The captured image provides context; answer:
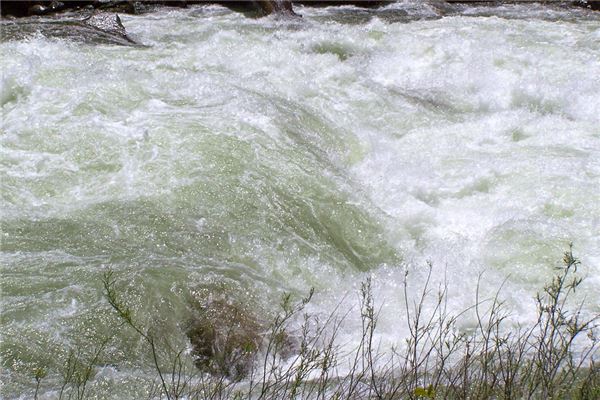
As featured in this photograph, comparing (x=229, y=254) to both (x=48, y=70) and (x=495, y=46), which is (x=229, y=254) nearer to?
(x=48, y=70)

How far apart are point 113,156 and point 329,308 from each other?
196 cm

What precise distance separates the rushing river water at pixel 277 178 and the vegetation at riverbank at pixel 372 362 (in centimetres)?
12

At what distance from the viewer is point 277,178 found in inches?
170

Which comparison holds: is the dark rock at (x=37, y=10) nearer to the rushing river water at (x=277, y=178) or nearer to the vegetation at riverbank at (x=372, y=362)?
the rushing river water at (x=277, y=178)

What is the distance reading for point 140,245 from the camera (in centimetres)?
353

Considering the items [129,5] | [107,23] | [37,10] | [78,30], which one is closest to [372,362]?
[78,30]

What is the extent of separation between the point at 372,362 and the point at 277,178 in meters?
2.06

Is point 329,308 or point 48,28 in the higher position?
point 48,28

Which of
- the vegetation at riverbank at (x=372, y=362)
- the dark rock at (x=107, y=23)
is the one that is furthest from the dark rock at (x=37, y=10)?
the vegetation at riverbank at (x=372, y=362)

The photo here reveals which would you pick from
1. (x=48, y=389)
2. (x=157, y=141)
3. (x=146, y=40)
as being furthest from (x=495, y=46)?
(x=48, y=389)

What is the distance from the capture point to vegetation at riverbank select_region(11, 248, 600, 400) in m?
1.98

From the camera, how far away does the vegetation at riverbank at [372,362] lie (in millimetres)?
1979

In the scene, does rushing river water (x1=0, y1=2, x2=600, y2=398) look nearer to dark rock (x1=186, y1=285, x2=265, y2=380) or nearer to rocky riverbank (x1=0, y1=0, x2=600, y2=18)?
dark rock (x1=186, y1=285, x2=265, y2=380)

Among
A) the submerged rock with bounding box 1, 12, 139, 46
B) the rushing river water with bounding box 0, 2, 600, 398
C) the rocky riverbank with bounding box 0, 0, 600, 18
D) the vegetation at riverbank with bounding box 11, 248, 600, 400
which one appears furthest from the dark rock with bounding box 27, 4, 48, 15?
the vegetation at riverbank with bounding box 11, 248, 600, 400
